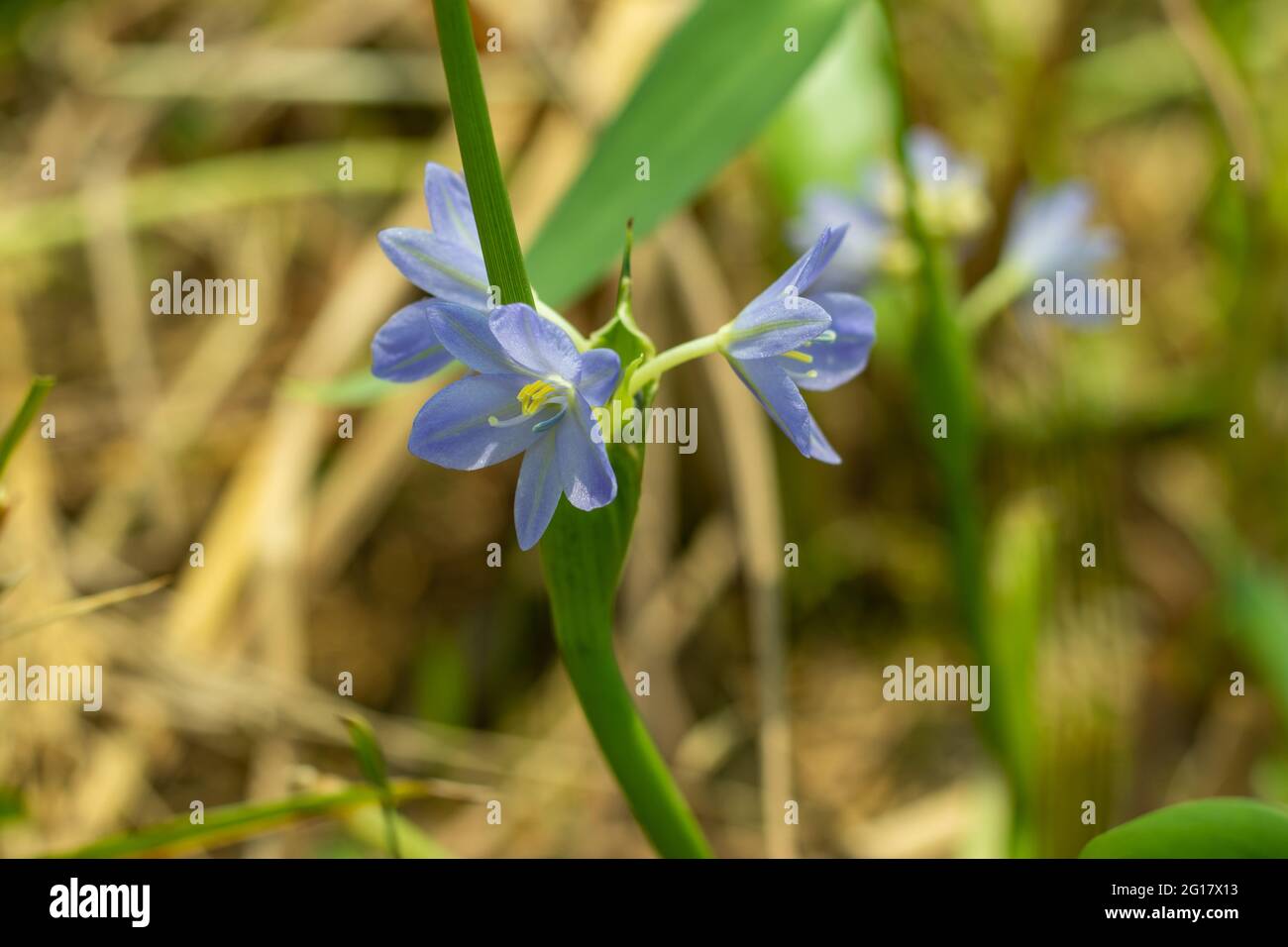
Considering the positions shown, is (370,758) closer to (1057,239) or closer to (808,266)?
(808,266)

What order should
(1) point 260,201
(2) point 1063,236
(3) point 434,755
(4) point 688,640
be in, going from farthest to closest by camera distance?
(1) point 260,201, (4) point 688,640, (3) point 434,755, (2) point 1063,236

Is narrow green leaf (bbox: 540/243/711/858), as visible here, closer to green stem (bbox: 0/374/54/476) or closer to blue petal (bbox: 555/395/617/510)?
blue petal (bbox: 555/395/617/510)

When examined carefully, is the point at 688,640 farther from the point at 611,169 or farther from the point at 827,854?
the point at 611,169

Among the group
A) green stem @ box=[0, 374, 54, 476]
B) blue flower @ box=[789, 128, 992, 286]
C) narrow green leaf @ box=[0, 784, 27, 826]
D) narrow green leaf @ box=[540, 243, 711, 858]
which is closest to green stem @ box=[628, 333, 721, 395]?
narrow green leaf @ box=[540, 243, 711, 858]

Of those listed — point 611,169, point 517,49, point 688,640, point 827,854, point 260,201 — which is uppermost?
point 517,49

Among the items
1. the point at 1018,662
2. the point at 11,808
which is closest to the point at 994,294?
the point at 1018,662

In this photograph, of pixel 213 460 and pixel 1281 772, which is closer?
pixel 1281 772
